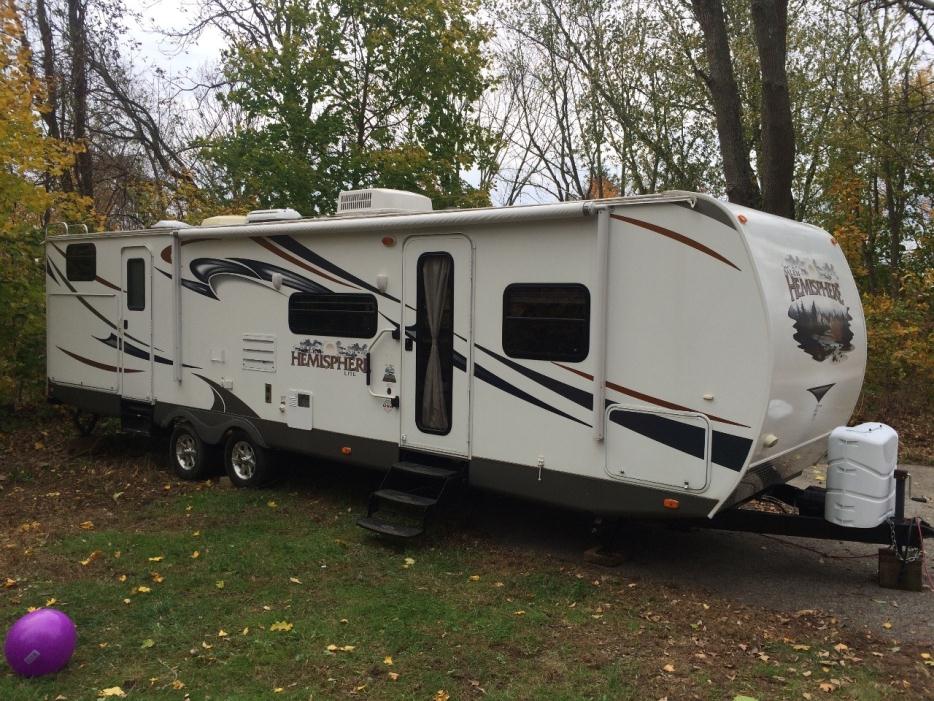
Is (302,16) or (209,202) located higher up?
(302,16)

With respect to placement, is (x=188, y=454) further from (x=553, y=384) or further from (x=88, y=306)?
(x=553, y=384)

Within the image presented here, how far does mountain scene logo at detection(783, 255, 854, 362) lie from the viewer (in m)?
5.19

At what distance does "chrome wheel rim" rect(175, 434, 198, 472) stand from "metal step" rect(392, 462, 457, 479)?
3.13 m

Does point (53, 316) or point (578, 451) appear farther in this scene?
point (53, 316)

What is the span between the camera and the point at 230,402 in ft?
26.4

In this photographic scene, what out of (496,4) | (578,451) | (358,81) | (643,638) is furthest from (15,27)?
(496,4)

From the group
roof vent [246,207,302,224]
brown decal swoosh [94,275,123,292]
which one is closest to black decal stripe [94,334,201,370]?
brown decal swoosh [94,275,123,292]

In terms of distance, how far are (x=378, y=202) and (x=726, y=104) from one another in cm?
526

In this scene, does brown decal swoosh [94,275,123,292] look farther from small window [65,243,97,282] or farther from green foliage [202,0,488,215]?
green foliage [202,0,488,215]

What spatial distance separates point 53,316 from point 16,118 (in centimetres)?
252

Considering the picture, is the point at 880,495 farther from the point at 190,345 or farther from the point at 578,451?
the point at 190,345

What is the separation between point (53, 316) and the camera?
1010 centimetres

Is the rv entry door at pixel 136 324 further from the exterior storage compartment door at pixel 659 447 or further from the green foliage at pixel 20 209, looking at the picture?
the exterior storage compartment door at pixel 659 447

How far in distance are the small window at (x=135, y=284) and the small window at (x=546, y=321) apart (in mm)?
4969
